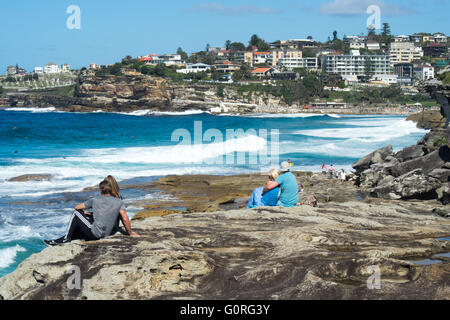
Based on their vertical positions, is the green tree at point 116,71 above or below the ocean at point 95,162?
above

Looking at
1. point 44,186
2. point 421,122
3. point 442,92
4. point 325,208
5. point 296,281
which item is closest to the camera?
point 296,281

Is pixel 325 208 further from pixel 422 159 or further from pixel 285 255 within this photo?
pixel 422 159

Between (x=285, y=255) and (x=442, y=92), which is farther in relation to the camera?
(x=442, y=92)

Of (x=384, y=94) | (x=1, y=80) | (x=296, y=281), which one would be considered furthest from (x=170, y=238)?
(x=1, y=80)

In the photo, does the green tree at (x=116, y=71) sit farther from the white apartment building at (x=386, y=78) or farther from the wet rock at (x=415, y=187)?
the wet rock at (x=415, y=187)

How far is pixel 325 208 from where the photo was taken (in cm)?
1033

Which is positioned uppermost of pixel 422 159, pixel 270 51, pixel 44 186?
pixel 270 51

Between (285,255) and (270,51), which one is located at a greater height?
(270,51)

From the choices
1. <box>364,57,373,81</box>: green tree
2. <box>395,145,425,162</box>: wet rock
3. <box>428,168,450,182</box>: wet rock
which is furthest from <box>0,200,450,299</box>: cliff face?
<box>364,57,373,81</box>: green tree

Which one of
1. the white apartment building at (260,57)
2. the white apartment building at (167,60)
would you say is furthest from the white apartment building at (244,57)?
the white apartment building at (167,60)

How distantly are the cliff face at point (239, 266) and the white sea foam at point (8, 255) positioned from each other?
18.6 ft

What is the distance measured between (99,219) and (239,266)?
2.00 metres

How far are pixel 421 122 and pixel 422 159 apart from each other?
4435 centimetres

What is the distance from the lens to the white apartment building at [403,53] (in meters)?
176
